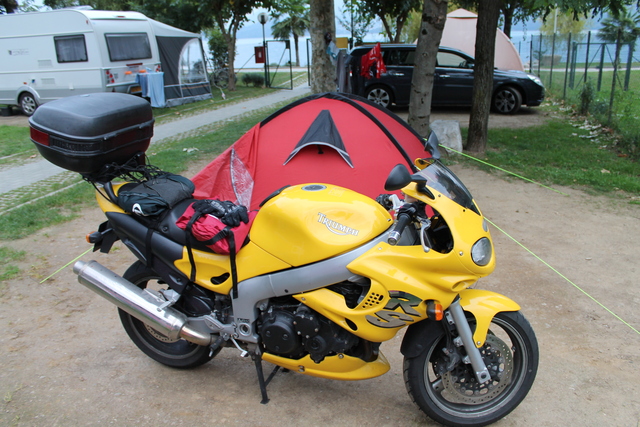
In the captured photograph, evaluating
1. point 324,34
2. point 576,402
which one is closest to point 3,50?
point 324,34

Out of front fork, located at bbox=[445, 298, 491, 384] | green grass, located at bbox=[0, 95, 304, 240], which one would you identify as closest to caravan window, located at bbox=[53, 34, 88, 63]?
green grass, located at bbox=[0, 95, 304, 240]

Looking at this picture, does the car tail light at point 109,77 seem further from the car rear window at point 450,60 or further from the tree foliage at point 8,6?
the car rear window at point 450,60

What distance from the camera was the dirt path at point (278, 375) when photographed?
2.82 metres

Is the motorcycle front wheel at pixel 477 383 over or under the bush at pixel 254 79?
under

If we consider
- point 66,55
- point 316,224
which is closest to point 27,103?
point 66,55

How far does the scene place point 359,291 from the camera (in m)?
2.58

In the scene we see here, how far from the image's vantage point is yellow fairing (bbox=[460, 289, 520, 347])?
8.20 ft

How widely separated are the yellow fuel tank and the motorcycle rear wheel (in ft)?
3.15

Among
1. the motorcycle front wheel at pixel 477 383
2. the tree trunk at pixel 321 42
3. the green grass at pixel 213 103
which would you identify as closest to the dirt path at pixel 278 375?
the motorcycle front wheel at pixel 477 383

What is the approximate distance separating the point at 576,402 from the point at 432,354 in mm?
953

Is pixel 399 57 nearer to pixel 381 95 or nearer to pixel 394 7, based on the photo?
pixel 381 95

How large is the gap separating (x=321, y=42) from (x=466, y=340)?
10.5 meters

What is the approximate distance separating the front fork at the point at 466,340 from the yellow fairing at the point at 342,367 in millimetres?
442

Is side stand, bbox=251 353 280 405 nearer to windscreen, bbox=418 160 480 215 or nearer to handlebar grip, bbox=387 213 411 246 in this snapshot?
handlebar grip, bbox=387 213 411 246
